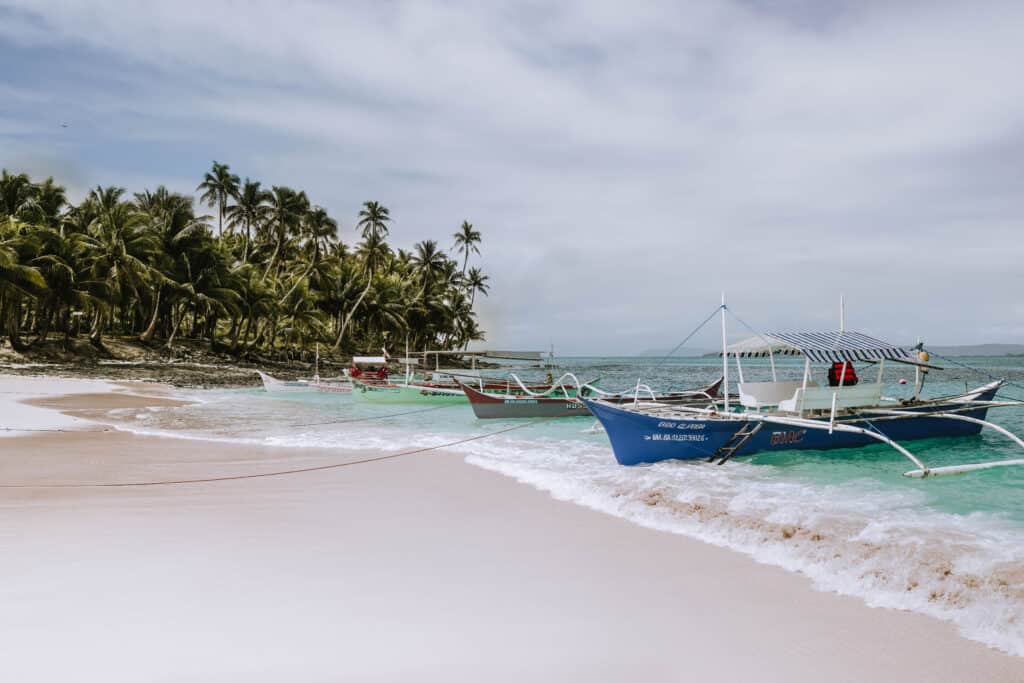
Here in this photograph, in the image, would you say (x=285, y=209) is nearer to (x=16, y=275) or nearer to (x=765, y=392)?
(x=16, y=275)

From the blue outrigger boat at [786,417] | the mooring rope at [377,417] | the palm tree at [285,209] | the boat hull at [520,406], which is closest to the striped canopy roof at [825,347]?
the blue outrigger boat at [786,417]

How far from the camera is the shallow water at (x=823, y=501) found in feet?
18.0

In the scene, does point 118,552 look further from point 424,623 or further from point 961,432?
point 961,432

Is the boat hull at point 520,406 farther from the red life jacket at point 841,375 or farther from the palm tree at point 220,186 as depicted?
the palm tree at point 220,186

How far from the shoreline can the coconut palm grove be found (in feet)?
101

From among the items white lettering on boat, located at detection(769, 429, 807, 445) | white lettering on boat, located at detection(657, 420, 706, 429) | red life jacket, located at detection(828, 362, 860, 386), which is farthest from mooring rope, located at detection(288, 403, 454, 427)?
red life jacket, located at detection(828, 362, 860, 386)

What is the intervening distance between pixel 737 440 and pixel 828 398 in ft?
7.12

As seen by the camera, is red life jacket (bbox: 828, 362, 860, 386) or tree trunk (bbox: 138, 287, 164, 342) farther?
tree trunk (bbox: 138, 287, 164, 342)

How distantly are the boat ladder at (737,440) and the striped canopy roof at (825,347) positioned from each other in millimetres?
1613

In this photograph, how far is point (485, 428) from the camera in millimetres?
18875

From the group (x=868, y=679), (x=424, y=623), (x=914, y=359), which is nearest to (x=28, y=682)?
(x=424, y=623)

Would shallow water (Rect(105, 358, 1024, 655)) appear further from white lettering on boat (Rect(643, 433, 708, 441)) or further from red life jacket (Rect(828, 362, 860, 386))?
red life jacket (Rect(828, 362, 860, 386))

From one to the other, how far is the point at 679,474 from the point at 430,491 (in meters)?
4.27

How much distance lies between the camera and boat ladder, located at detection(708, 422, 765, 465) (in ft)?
38.4
